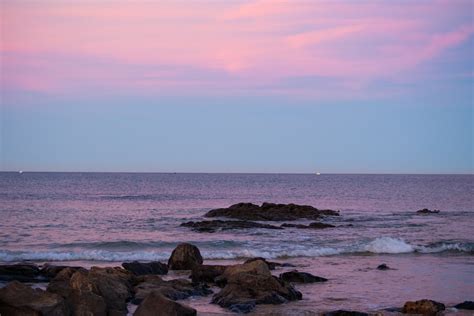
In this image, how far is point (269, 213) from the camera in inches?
1982

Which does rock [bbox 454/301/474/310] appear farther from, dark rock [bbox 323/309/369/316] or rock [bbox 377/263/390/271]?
rock [bbox 377/263/390/271]

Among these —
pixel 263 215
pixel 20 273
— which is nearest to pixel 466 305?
pixel 20 273

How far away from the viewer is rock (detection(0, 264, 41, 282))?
20.0 meters

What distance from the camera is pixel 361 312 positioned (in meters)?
15.6

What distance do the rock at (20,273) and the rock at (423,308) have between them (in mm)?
11170

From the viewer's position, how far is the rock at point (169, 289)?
17.1m

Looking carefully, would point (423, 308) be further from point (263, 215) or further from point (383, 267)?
point (263, 215)

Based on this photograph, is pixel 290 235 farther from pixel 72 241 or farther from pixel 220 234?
pixel 72 241

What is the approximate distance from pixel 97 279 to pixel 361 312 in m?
6.49

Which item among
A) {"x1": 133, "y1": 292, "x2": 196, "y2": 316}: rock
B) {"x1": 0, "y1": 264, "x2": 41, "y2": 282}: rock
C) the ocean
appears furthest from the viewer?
{"x1": 0, "y1": 264, "x2": 41, "y2": 282}: rock

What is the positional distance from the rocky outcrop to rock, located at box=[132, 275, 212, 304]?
0.87 m

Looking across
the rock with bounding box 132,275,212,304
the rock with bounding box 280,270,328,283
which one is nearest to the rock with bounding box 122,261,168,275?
the rock with bounding box 132,275,212,304

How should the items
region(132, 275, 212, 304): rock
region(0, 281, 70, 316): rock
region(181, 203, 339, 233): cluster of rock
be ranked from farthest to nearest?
1. region(181, 203, 339, 233): cluster of rock
2. region(132, 275, 212, 304): rock
3. region(0, 281, 70, 316): rock

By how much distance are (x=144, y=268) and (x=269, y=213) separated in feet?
95.7
